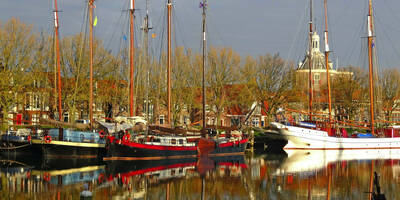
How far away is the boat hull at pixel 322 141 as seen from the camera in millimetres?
65500

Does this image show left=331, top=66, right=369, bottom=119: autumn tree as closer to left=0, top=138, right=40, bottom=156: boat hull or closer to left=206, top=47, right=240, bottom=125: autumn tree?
left=206, top=47, right=240, bottom=125: autumn tree

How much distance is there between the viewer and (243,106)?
8106 centimetres

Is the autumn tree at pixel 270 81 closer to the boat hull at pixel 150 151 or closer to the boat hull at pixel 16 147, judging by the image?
the boat hull at pixel 150 151

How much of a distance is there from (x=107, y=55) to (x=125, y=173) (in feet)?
110

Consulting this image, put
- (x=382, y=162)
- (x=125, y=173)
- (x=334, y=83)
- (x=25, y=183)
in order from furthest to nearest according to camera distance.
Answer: (x=334, y=83)
(x=382, y=162)
(x=125, y=173)
(x=25, y=183)

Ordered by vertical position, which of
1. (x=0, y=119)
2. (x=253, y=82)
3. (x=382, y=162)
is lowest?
(x=382, y=162)

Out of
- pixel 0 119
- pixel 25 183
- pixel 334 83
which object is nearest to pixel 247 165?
pixel 25 183

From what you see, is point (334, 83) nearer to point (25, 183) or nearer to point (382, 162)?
point (382, 162)

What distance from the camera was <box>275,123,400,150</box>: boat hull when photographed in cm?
6550

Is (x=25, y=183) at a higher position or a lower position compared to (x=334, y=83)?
lower

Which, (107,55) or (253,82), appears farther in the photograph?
(253,82)

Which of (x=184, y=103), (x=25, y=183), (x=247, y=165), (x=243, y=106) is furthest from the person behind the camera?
(x=243, y=106)

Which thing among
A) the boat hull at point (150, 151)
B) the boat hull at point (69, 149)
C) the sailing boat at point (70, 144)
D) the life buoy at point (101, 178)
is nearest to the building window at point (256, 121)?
the boat hull at point (150, 151)

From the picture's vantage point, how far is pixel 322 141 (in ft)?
219
